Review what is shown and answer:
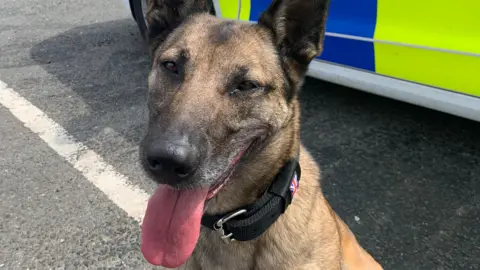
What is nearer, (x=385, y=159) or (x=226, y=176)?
(x=226, y=176)

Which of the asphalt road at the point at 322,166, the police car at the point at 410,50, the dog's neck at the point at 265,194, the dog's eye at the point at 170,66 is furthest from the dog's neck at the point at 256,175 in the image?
the police car at the point at 410,50

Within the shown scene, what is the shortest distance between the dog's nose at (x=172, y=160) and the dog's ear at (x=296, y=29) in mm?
800

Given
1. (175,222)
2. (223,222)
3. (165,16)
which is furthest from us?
(165,16)

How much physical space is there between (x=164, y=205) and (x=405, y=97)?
2.40m

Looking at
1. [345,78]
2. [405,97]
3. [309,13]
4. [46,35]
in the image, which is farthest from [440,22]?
[46,35]

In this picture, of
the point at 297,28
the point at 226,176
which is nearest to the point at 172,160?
the point at 226,176

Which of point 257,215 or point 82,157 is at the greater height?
point 257,215

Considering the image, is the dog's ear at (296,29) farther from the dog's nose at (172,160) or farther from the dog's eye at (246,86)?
the dog's nose at (172,160)

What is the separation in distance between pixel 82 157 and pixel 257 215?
2.32 m

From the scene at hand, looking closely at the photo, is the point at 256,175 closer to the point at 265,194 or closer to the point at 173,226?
the point at 265,194

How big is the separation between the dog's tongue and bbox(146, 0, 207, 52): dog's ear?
0.88 meters

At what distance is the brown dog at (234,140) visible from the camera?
6.18 feet

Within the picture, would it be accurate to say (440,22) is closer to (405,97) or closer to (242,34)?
(405,97)

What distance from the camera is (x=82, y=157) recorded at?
382 centimetres
